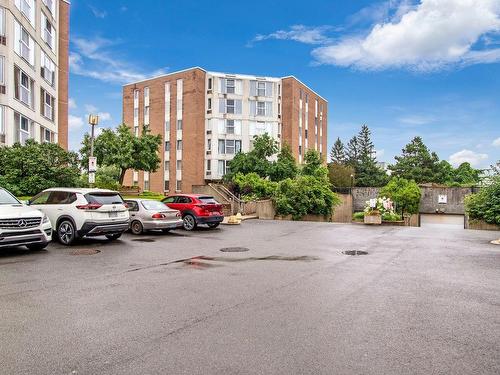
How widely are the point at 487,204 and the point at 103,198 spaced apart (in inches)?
809

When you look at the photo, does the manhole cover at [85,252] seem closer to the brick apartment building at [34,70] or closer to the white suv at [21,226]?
the white suv at [21,226]

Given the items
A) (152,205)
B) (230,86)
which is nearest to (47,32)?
(152,205)

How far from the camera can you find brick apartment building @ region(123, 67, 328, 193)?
4684 centimetres

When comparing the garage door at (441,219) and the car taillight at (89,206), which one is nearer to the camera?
the car taillight at (89,206)

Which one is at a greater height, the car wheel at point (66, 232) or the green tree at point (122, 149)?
the green tree at point (122, 149)

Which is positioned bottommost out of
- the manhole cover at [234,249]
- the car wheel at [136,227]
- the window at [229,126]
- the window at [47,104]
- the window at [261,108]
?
the manhole cover at [234,249]

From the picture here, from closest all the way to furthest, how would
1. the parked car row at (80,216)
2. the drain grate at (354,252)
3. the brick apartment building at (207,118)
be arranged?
the parked car row at (80,216)
the drain grate at (354,252)
the brick apartment building at (207,118)

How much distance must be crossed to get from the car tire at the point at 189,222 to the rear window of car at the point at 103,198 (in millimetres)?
4888

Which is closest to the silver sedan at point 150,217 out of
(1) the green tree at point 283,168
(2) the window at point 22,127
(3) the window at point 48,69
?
(2) the window at point 22,127

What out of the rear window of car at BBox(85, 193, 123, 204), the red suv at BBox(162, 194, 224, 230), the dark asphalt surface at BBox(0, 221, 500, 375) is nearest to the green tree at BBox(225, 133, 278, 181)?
the red suv at BBox(162, 194, 224, 230)

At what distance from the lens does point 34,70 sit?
26.2 metres

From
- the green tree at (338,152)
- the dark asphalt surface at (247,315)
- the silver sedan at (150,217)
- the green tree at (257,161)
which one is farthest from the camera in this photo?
the green tree at (338,152)

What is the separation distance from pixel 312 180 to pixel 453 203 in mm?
24700

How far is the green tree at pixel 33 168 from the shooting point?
2008 cm
